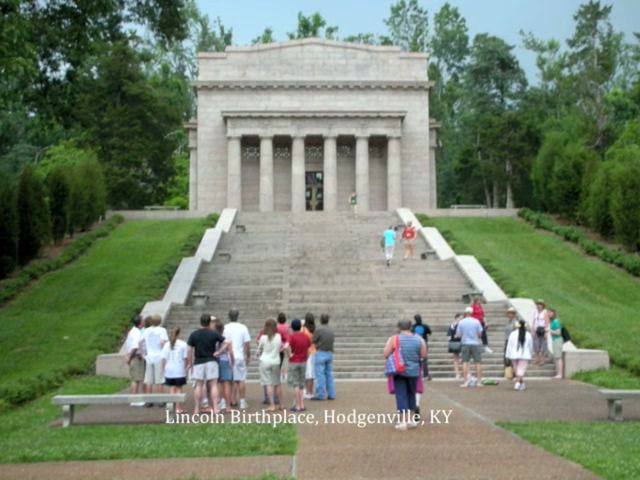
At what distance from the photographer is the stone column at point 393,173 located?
5419cm

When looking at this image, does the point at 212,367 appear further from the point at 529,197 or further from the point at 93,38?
the point at 529,197

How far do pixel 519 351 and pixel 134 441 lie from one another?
368 inches

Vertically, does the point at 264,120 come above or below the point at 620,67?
below

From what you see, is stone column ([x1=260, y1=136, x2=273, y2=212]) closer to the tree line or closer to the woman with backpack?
the tree line

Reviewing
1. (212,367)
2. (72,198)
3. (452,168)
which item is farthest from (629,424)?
(452,168)

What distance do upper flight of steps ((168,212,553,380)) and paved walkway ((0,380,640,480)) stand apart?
259 inches

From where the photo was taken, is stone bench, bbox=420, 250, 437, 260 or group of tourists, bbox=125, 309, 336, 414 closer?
group of tourists, bbox=125, 309, 336, 414

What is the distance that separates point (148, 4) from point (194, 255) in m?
12.8

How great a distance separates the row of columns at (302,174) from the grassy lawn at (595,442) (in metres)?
40.4

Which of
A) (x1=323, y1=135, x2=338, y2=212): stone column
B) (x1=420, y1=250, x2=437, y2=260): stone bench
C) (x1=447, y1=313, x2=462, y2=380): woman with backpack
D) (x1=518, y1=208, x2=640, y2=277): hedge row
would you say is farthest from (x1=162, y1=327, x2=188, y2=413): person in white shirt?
(x1=323, y1=135, x2=338, y2=212): stone column

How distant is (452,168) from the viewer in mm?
76125

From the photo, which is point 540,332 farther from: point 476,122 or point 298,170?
point 476,122

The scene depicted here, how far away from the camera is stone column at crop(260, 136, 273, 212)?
53.3 meters

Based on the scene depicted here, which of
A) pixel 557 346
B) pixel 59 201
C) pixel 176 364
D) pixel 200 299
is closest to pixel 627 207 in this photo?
pixel 557 346
